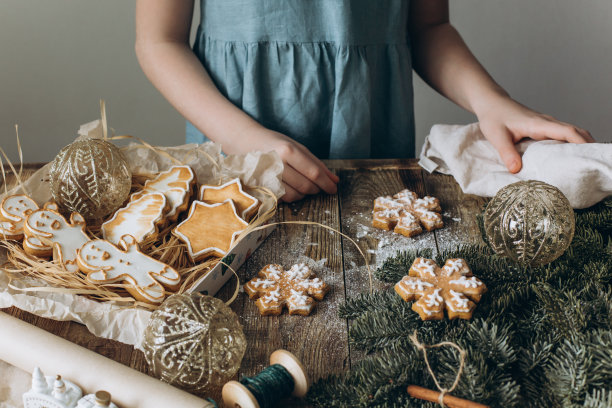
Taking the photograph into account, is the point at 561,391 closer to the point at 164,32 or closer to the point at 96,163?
the point at 96,163

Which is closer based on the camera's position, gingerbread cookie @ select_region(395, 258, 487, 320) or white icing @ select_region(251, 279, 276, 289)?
gingerbread cookie @ select_region(395, 258, 487, 320)

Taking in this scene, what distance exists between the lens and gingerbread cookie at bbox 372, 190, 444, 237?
1021 millimetres

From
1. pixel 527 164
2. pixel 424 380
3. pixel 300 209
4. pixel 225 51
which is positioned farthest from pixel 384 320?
pixel 225 51

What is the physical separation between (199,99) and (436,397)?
32.2 inches

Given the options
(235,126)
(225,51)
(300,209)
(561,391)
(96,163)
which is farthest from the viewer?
(225,51)

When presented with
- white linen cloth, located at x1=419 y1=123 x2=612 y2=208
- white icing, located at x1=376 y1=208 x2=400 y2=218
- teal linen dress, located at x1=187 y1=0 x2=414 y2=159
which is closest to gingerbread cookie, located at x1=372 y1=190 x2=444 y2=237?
white icing, located at x1=376 y1=208 x2=400 y2=218

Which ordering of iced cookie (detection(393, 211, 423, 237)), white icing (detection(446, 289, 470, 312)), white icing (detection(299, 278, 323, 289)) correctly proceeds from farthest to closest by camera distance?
1. iced cookie (detection(393, 211, 423, 237))
2. white icing (detection(299, 278, 323, 289))
3. white icing (detection(446, 289, 470, 312))

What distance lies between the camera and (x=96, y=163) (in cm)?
98

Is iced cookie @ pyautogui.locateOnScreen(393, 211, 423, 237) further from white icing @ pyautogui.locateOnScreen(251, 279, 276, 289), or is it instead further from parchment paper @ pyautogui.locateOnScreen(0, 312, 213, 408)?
parchment paper @ pyautogui.locateOnScreen(0, 312, 213, 408)

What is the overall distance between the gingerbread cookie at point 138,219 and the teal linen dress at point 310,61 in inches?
16.7

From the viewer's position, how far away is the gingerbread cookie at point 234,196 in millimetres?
1026

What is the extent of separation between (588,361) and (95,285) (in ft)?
2.15

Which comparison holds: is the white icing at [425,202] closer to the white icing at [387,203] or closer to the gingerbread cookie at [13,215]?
the white icing at [387,203]

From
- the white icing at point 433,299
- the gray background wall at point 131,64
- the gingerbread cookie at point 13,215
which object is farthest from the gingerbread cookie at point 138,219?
the gray background wall at point 131,64
